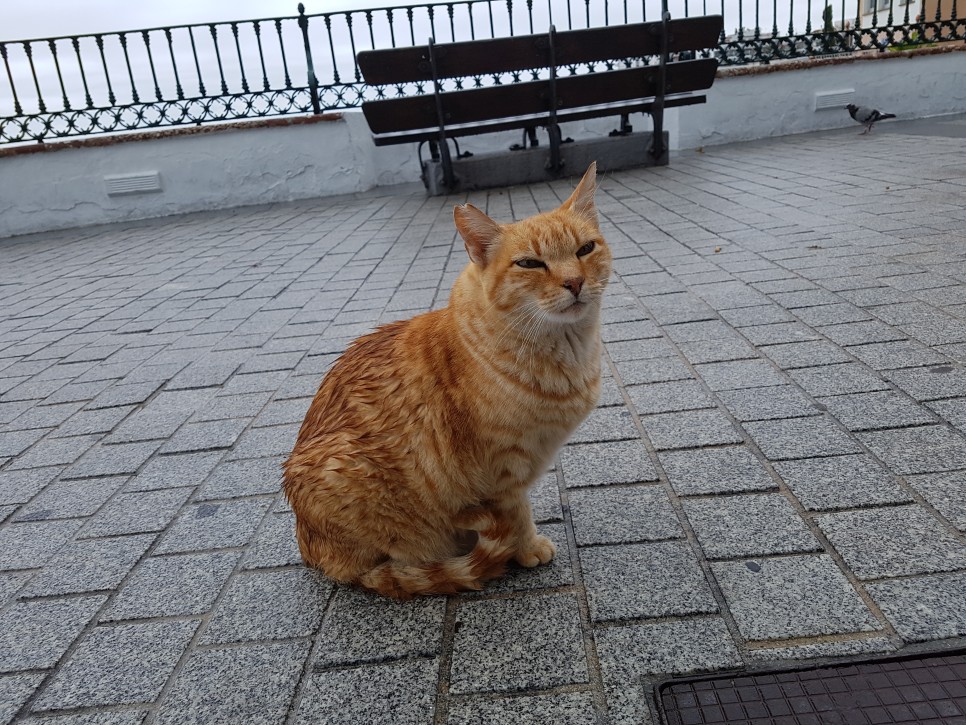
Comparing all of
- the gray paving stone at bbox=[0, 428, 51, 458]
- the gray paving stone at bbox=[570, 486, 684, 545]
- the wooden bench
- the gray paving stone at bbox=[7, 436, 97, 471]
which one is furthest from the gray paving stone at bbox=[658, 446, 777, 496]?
the wooden bench

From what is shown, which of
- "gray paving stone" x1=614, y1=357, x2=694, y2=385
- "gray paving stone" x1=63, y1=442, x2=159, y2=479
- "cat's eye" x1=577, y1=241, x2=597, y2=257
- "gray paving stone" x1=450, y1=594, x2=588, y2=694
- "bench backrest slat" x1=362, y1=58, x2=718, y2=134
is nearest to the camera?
"gray paving stone" x1=450, y1=594, x2=588, y2=694

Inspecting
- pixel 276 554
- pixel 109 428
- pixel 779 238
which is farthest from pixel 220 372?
pixel 779 238

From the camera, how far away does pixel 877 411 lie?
2848mm

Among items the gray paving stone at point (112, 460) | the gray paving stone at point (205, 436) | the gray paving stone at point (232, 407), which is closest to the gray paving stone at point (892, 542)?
the gray paving stone at point (205, 436)

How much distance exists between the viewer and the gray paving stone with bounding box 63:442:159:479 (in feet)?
10.4

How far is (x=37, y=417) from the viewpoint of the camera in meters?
3.86

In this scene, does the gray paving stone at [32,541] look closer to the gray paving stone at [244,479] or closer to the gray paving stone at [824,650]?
the gray paving stone at [244,479]

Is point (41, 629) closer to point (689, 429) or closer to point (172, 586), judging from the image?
point (172, 586)

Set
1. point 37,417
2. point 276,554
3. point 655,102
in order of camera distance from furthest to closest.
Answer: point 655,102 → point 37,417 → point 276,554

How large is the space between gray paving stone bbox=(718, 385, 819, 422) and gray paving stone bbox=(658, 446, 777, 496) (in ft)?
1.04

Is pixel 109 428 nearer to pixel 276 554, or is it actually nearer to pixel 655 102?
pixel 276 554

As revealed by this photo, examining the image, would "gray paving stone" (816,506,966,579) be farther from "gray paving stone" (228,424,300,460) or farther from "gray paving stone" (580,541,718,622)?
"gray paving stone" (228,424,300,460)

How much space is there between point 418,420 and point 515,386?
1.04 feet

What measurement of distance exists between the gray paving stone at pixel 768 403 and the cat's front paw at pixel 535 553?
122 cm
